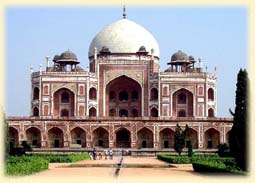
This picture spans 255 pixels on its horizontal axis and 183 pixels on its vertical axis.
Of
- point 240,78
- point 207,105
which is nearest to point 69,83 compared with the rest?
point 207,105

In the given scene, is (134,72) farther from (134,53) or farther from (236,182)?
(236,182)

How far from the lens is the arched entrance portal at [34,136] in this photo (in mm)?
32719

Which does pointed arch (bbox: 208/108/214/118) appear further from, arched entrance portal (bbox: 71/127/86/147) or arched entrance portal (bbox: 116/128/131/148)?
arched entrance portal (bbox: 71/127/86/147)

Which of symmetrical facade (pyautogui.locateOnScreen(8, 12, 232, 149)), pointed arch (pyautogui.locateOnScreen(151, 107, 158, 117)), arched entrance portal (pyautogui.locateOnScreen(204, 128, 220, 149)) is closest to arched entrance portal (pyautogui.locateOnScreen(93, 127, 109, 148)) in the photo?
symmetrical facade (pyautogui.locateOnScreen(8, 12, 232, 149))

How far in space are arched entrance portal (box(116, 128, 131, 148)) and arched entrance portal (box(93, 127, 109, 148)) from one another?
2.56 feet

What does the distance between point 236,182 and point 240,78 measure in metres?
5.34

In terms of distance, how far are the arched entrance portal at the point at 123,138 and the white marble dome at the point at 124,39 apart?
689 centimetres

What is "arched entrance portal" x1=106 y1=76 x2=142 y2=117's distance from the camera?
37688 mm

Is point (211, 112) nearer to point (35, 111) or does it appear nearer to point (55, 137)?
point (55, 137)

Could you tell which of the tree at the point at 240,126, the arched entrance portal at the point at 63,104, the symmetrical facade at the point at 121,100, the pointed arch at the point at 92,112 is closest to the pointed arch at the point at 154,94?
the symmetrical facade at the point at 121,100

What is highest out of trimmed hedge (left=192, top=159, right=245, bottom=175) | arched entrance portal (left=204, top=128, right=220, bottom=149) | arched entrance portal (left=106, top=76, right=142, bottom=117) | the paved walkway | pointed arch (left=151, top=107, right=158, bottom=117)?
arched entrance portal (left=106, top=76, right=142, bottom=117)

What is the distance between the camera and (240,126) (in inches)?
607

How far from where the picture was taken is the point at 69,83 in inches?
1417

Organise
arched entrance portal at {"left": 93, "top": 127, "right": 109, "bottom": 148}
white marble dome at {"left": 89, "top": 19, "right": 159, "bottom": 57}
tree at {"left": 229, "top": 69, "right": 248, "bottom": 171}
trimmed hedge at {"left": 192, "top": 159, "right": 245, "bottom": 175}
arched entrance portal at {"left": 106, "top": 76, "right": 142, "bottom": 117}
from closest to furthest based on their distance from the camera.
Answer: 1. trimmed hedge at {"left": 192, "top": 159, "right": 245, "bottom": 175}
2. tree at {"left": 229, "top": 69, "right": 248, "bottom": 171}
3. arched entrance portal at {"left": 93, "top": 127, "right": 109, "bottom": 148}
4. arched entrance portal at {"left": 106, "top": 76, "right": 142, "bottom": 117}
5. white marble dome at {"left": 89, "top": 19, "right": 159, "bottom": 57}
